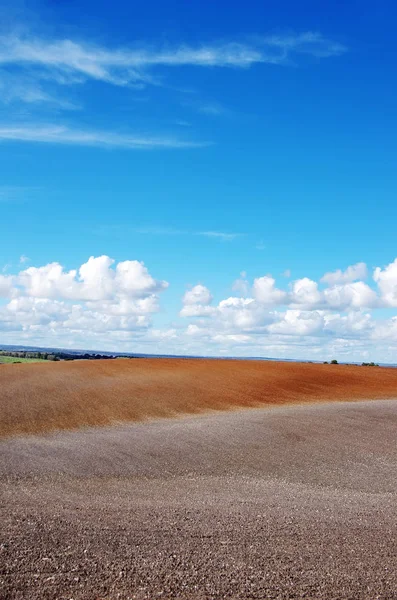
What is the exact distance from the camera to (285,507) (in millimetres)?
12906

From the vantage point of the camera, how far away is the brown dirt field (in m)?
28.9

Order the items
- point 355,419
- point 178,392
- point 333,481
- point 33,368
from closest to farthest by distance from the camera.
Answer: point 333,481, point 355,419, point 178,392, point 33,368

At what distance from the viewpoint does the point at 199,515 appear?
1180 centimetres

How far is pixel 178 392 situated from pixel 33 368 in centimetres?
1712

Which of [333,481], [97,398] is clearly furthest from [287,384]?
[333,481]

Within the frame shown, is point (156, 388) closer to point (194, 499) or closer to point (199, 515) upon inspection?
point (194, 499)

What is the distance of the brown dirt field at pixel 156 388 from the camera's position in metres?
28.9

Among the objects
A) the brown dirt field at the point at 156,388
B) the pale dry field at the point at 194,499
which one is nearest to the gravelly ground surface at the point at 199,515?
the pale dry field at the point at 194,499

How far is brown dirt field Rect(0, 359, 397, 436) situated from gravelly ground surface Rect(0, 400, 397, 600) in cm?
549

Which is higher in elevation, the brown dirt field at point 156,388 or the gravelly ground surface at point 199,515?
the brown dirt field at point 156,388

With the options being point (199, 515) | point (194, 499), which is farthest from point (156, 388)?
point (199, 515)

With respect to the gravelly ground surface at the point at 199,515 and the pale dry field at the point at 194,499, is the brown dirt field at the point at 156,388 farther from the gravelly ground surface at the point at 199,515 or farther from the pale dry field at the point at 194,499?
the gravelly ground surface at the point at 199,515

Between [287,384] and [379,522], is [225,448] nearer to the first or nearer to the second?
[379,522]

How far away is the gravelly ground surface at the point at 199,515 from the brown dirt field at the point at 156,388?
5.49m
